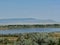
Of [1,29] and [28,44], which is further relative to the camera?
[1,29]

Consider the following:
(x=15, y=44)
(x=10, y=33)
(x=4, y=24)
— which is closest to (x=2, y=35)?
(x=10, y=33)

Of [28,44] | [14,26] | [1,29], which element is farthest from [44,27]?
[28,44]

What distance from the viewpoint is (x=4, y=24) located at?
52.9ft

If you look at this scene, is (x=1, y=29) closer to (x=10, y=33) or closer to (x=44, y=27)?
(x=10, y=33)

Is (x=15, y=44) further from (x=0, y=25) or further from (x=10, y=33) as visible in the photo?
(x=0, y=25)

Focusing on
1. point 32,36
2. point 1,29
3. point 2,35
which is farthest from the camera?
point 1,29

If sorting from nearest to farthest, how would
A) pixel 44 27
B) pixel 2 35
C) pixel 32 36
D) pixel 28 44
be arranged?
1. pixel 28 44
2. pixel 32 36
3. pixel 2 35
4. pixel 44 27

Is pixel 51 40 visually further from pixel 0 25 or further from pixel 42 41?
pixel 0 25

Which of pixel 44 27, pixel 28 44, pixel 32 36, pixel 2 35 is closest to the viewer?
pixel 28 44

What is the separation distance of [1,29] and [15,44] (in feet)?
14.8

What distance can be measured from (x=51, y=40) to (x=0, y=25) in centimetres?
526

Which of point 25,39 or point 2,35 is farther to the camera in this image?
point 2,35

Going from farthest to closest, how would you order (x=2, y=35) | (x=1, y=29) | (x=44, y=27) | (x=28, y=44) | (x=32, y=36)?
(x=44, y=27) → (x=1, y=29) → (x=2, y=35) → (x=32, y=36) → (x=28, y=44)

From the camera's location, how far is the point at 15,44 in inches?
429
